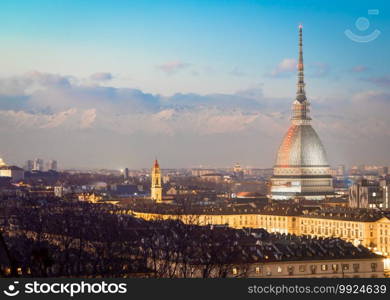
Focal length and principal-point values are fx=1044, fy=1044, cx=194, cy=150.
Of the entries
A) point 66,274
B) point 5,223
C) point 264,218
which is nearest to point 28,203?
point 264,218

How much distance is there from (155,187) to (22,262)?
89.1 meters

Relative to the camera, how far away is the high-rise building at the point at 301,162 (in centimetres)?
11888

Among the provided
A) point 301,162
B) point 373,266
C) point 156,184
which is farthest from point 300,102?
point 373,266

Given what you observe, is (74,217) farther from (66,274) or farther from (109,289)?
(109,289)

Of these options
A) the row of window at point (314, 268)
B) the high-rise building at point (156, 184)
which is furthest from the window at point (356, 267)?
the high-rise building at point (156, 184)

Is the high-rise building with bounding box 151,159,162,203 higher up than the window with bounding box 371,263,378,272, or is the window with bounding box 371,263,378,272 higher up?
the high-rise building with bounding box 151,159,162,203

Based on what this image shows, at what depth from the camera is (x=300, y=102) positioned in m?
122

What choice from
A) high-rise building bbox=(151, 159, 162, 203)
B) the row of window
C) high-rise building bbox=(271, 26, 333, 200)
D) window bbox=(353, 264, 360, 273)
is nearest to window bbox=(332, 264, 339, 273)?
the row of window

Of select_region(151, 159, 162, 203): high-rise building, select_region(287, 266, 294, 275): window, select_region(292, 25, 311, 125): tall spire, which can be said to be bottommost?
select_region(287, 266, 294, 275): window

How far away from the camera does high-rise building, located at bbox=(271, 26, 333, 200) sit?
119 meters

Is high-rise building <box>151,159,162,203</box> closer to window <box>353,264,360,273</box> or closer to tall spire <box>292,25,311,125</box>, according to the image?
tall spire <box>292,25,311,125</box>

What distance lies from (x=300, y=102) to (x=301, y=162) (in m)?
7.02

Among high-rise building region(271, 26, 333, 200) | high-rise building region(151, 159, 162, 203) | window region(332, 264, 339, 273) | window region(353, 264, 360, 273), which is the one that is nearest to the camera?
window region(332, 264, 339, 273)

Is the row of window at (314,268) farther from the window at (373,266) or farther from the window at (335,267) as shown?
the window at (373,266)
